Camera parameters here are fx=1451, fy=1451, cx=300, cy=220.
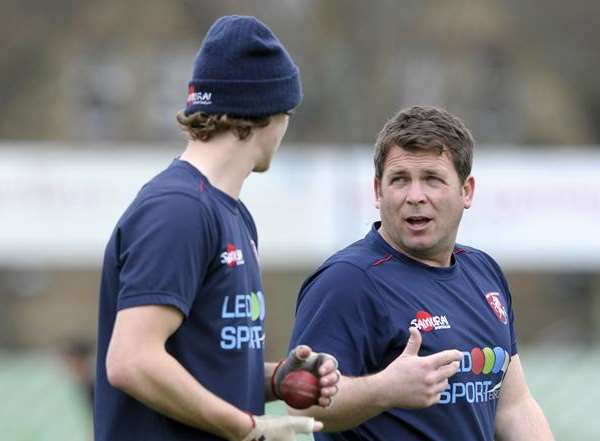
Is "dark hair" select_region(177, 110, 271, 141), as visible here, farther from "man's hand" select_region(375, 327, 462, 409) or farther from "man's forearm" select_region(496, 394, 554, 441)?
"man's forearm" select_region(496, 394, 554, 441)

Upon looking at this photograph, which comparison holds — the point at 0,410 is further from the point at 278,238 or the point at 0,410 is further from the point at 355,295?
the point at 355,295

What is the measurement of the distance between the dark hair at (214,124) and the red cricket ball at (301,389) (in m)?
0.67

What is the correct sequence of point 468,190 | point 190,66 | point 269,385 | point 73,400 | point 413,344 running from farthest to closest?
1. point 190,66
2. point 73,400
3. point 468,190
4. point 413,344
5. point 269,385

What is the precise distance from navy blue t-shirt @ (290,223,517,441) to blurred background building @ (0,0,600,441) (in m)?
9.51

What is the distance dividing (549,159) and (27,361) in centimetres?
681

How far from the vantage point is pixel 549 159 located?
1786 cm

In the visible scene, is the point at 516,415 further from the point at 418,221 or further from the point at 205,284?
the point at 205,284

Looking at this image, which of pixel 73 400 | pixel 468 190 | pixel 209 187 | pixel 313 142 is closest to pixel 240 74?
pixel 209 187

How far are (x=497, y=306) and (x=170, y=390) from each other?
1595 mm

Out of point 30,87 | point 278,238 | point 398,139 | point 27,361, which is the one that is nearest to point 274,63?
point 398,139

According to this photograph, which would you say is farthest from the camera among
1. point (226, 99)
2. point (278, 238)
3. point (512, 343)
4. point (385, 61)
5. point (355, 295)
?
point (385, 61)

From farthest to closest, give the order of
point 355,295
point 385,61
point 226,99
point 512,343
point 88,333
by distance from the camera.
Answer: point 88,333
point 385,61
point 512,343
point 355,295
point 226,99

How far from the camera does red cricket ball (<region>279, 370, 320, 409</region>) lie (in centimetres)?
395

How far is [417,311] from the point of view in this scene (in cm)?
456
